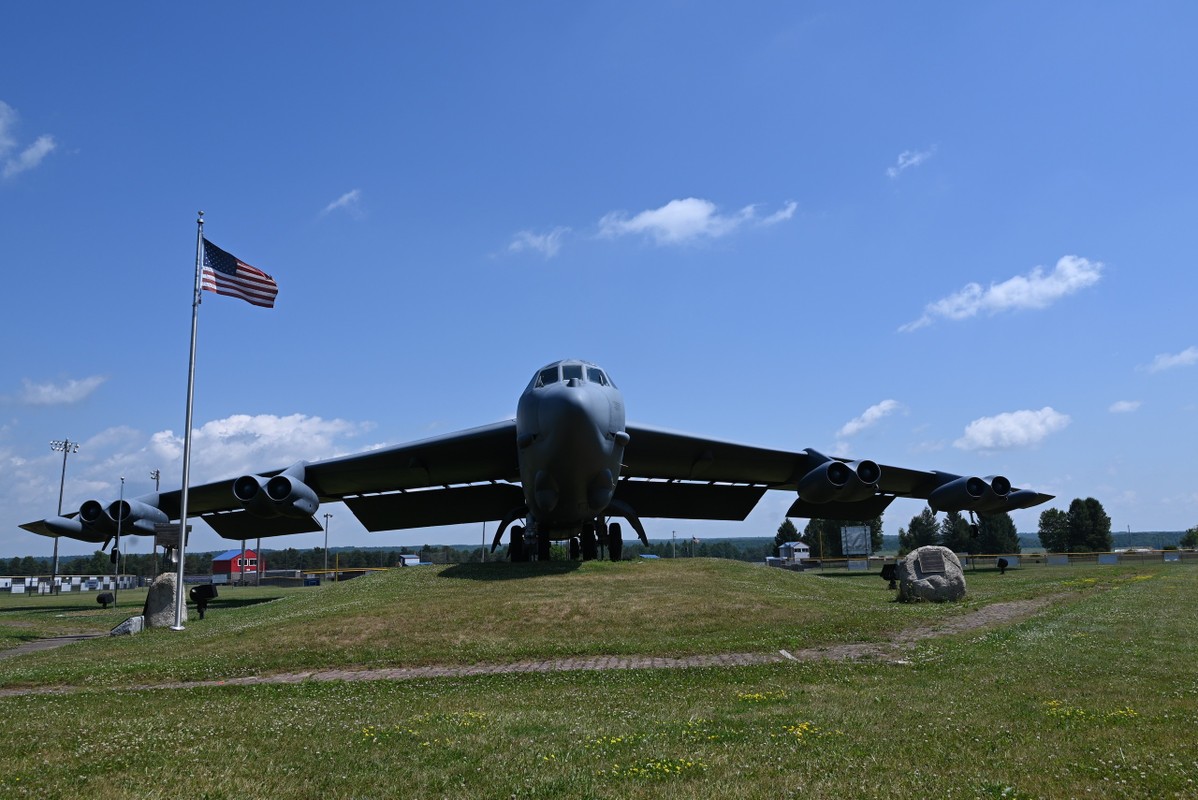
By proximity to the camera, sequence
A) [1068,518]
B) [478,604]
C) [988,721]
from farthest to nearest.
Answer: [1068,518] < [478,604] < [988,721]

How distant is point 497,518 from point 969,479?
1798cm

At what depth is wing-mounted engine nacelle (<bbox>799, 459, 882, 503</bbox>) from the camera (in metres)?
24.9

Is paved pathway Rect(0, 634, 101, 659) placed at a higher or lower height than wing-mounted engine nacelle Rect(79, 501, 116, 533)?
lower

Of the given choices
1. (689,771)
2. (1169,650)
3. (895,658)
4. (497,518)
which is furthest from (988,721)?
(497,518)

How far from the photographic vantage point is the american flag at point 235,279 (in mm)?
20734

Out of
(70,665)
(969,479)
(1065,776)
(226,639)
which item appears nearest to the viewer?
(1065,776)

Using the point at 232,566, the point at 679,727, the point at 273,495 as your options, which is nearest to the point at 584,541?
the point at 273,495

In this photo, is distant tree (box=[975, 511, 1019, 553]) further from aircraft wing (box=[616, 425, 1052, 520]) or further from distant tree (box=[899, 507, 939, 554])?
aircraft wing (box=[616, 425, 1052, 520])

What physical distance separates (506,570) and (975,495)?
1741 cm

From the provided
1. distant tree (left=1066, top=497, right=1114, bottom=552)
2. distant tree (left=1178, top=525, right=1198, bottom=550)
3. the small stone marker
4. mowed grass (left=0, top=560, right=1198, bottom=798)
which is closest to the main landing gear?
the small stone marker

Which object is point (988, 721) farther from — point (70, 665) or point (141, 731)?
point (70, 665)

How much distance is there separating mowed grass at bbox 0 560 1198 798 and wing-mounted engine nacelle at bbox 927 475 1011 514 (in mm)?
14868

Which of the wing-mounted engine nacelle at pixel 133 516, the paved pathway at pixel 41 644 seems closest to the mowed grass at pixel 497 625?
the paved pathway at pixel 41 644

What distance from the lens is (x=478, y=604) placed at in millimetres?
16828
